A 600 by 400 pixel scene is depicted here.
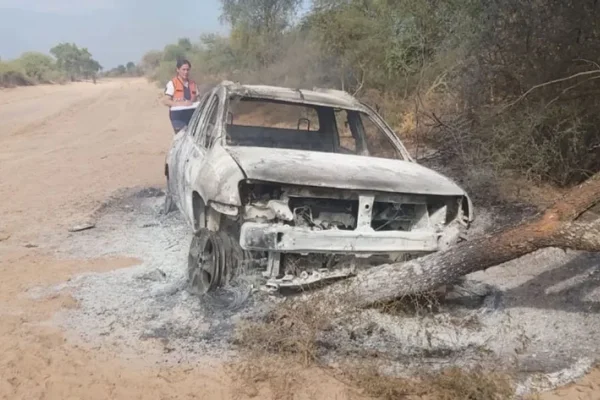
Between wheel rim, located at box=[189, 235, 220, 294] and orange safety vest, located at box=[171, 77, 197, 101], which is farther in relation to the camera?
orange safety vest, located at box=[171, 77, 197, 101]

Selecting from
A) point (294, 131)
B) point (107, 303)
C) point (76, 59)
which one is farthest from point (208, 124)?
point (76, 59)

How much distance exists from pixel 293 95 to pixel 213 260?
2050mm

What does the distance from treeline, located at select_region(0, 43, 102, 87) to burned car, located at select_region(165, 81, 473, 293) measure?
3739 centimetres

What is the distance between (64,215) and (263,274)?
4.07m

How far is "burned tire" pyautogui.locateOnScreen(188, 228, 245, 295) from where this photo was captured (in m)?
4.91

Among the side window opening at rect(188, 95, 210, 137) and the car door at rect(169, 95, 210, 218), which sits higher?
the side window opening at rect(188, 95, 210, 137)

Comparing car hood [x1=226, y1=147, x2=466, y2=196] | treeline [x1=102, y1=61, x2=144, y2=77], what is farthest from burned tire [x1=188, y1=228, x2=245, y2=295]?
treeline [x1=102, y1=61, x2=144, y2=77]

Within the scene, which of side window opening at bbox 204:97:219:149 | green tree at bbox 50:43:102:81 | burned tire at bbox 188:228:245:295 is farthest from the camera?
green tree at bbox 50:43:102:81

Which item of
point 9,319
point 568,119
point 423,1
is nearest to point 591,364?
point 9,319

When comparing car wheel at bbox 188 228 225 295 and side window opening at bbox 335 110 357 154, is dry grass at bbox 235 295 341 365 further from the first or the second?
side window opening at bbox 335 110 357 154

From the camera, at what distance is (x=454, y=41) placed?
1134 cm

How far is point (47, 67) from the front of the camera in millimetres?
52500

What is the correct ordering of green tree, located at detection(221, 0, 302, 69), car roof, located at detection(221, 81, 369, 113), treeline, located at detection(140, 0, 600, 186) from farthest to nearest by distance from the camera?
green tree, located at detection(221, 0, 302, 69), treeline, located at detection(140, 0, 600, 186), car roof, located at detection(221, 81, 369, 113)

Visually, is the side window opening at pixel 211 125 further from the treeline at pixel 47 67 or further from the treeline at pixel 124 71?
the treeline at pixel 124 71
